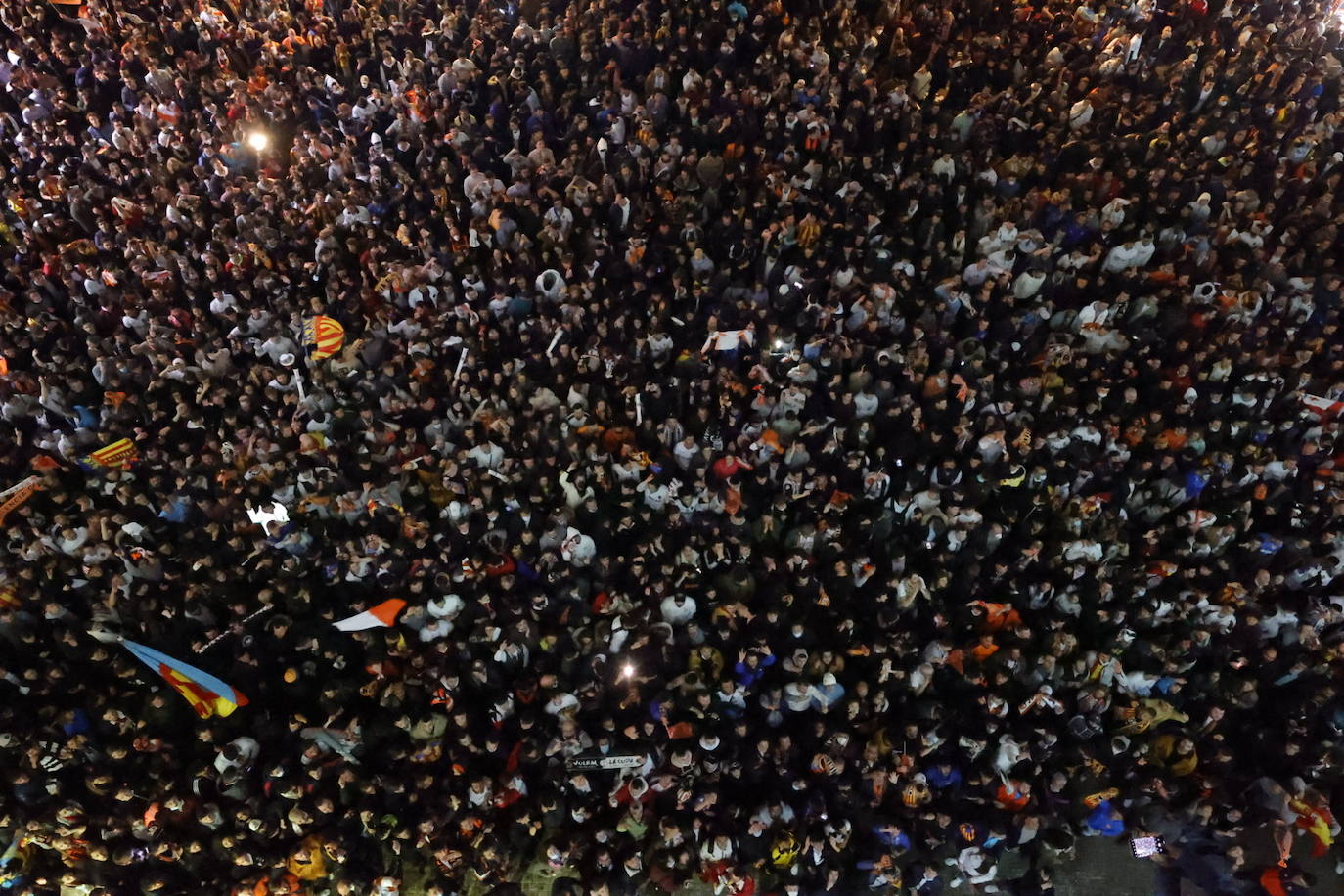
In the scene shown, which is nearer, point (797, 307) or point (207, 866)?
point (207, 866)

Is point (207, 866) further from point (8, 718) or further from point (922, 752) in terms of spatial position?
point (922, 752)

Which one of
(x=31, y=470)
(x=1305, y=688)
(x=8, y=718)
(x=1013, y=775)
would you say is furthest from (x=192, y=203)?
(x=1305, y=688)

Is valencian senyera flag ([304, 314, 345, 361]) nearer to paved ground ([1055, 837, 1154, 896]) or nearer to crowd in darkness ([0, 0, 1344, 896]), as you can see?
crowd in darkness ([0, 0, 1344, 896])

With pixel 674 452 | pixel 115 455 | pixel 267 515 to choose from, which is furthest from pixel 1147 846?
pixel 115 455

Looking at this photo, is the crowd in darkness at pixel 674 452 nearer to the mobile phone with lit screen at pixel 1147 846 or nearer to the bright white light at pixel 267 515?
the bright white light at pixel 267 515

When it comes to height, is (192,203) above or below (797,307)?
above

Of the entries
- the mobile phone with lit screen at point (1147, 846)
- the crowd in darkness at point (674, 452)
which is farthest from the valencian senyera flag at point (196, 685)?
the mobile phone with lit screen at point (1147, 846)

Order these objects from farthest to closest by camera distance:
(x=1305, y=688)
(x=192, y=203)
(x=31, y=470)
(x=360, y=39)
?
1. (x=360, y=39)
2. (x=192, y=203)
3. (x=31, y=470)
4. (x=1305, y=688)
